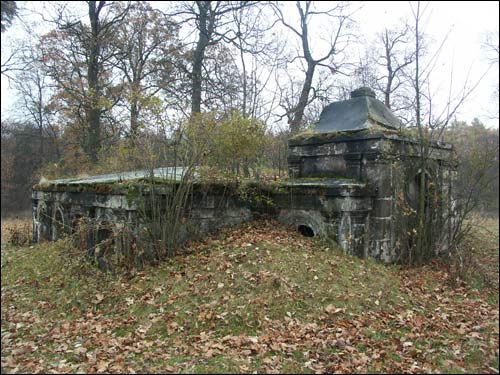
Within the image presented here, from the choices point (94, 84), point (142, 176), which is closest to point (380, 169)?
point (142, 176)

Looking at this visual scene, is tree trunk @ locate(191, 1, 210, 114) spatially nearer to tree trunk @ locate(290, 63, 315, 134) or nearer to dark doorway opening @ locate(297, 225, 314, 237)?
tree trunk @ locate(290, 63, 315, 134)

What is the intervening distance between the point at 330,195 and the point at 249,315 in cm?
372

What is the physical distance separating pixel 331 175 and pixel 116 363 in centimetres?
653

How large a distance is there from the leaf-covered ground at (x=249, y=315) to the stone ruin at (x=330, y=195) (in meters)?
0.63

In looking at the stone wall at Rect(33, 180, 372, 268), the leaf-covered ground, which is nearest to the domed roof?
the stone wall at Rect(33, 180, 372, 268)

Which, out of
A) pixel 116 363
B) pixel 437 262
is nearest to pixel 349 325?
pixel 116 363

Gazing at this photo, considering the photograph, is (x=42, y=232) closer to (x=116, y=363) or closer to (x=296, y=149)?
(x=296, y=149)

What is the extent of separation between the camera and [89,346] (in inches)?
198

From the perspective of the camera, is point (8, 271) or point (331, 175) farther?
point (331, 175)

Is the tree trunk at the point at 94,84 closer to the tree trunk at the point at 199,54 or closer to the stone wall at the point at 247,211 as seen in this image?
the tree trunk at the point at 199,54

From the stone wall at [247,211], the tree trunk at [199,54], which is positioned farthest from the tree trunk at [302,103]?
the stone wall at [247,211]

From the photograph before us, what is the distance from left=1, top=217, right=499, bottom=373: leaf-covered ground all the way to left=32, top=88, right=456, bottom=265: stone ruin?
63 cm

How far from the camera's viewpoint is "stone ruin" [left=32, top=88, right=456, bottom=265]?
835cm

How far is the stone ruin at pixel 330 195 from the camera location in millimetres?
8352
